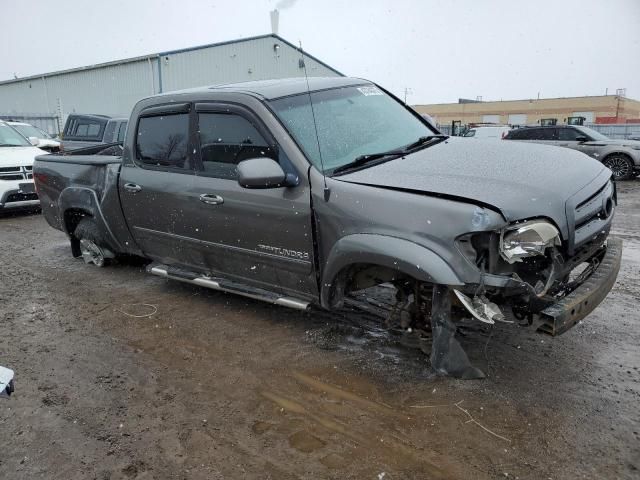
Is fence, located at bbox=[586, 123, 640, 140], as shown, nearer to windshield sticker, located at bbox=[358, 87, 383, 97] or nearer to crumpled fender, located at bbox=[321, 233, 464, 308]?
windshield sticker, located at bbox=[358, 87, 383, 97]

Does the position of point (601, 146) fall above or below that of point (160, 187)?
below

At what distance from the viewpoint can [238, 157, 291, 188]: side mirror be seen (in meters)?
3.29

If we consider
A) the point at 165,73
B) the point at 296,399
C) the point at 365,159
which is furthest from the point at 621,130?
the point at 296,399

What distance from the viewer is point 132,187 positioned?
461 centimetres

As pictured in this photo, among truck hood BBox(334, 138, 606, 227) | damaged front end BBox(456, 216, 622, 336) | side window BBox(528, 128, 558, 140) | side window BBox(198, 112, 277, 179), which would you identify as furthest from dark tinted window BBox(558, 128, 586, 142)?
side window BBox(198, 112, 277, 179)

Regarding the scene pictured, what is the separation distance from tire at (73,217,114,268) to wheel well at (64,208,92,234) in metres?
0.08

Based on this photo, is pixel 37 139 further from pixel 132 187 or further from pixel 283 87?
pixel 283 87

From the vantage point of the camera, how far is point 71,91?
3119 cm

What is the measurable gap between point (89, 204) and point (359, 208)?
3.41m

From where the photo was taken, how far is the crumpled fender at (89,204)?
5195 mm

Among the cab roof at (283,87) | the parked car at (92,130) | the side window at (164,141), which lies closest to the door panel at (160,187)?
the side window at (164,141)

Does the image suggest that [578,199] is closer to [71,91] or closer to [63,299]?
[63,299]

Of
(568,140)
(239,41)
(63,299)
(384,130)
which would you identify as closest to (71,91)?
(239,41)

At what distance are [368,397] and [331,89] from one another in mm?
2383
